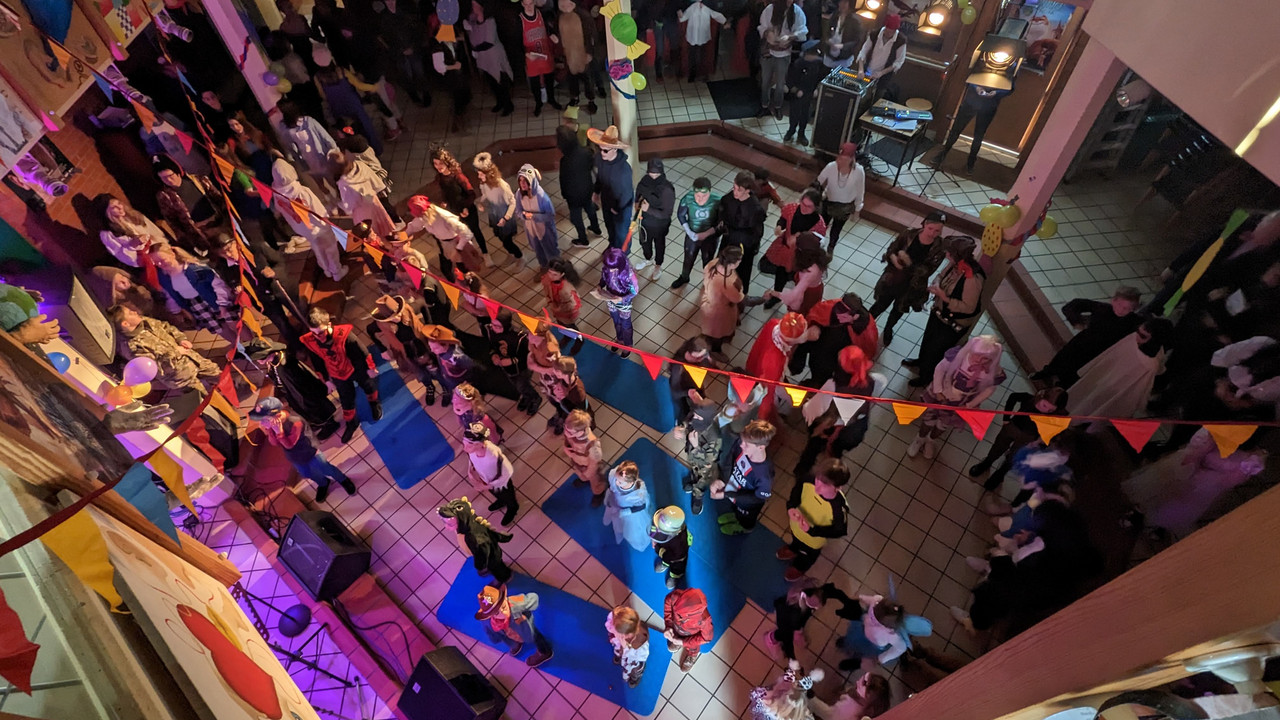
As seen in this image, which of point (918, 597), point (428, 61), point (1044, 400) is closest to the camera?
point (1044, 400)

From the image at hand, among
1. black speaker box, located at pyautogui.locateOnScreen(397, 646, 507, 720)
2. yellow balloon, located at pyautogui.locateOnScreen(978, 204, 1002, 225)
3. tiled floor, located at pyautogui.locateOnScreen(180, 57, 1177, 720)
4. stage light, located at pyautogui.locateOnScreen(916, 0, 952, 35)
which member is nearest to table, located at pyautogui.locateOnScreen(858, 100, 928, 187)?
stage light, located at pyautogui.locateOnScreen(916, 0, 952, 35)

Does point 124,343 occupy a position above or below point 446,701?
above

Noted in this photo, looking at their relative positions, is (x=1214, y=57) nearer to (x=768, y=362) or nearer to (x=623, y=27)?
(x=768, y=362)

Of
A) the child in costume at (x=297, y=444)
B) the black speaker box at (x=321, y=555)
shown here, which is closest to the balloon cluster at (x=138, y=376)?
the child in costume at (x=297, y=444)

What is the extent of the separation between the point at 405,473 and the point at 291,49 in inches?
224

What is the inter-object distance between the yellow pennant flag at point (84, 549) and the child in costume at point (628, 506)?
9.95ft

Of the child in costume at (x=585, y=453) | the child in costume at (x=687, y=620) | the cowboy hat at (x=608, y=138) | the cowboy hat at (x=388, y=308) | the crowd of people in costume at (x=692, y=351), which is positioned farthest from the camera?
the cowboy hat at (x=608, y=138)

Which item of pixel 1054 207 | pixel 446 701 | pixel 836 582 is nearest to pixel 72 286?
pixel 446 701

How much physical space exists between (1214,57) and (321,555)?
22.2ft

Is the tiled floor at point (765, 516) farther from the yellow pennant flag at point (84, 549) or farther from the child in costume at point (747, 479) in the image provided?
the yellow pennant flag at point (84, 549)

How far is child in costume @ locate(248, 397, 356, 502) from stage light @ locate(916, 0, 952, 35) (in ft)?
27.2

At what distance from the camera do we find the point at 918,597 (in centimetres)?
454

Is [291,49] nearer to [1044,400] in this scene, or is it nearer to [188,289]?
[188,289]

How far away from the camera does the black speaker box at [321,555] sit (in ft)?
14.1
